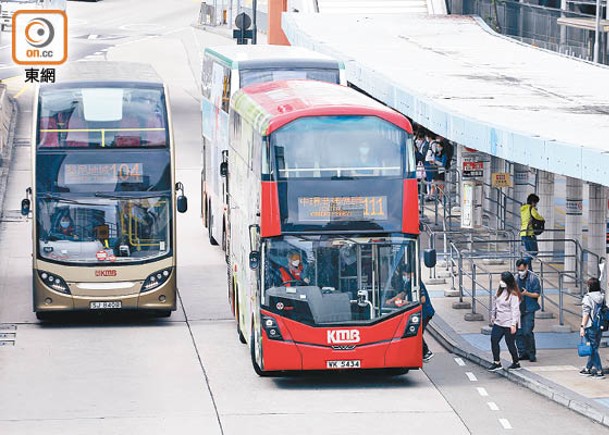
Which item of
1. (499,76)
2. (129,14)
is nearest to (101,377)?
(499,76)

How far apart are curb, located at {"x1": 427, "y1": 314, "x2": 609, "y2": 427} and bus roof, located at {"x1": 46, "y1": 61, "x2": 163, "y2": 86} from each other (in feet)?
20.8

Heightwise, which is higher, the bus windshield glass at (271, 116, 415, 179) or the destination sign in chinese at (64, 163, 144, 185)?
the bus windshield glass at (271, 116, 415, 179)

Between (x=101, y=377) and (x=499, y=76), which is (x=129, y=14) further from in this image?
(x=101, y=377)

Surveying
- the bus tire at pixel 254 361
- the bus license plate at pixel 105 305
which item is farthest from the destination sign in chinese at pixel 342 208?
the bus license plate at pixel 105 305

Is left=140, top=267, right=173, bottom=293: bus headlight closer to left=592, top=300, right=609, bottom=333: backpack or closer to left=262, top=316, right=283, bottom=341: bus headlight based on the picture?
left=262, top=316, right=283, bottom=341: bus headlight

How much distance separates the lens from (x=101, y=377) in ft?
76.5

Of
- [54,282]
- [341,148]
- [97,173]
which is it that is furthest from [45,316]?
[341,148]

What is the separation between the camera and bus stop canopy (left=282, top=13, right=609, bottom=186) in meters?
23.8

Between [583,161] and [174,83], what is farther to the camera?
[174,83]

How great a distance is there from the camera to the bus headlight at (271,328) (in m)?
22.3

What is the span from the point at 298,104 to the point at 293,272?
2.44 metres

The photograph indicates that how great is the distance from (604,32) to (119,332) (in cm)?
1753

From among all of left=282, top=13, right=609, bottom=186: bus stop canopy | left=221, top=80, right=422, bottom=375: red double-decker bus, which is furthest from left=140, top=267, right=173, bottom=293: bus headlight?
left=282, top=13, right=609, bottom=186: bus stop canopy

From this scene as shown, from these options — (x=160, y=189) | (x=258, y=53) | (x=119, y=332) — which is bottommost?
(x=119, y=332)
